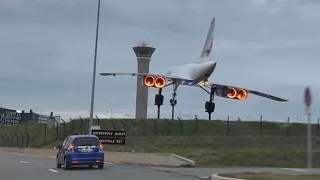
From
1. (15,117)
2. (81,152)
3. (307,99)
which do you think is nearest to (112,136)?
(81,152)

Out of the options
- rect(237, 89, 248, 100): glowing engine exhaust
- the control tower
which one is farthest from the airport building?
rect(237, 89, 248, 100): glowing engine exhaust

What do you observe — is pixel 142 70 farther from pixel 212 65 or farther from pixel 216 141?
pixel 216 141

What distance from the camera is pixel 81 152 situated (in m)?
24.9

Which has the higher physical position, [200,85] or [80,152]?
[200,85]

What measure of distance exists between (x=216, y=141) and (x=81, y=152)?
943 inches

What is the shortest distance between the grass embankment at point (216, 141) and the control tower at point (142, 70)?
15.1 m

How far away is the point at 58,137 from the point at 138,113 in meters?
23.3

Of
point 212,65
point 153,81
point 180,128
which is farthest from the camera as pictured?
point 180,128

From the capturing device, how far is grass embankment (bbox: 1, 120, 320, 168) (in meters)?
34.6

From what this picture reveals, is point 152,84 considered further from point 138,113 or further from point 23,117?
point 23,117

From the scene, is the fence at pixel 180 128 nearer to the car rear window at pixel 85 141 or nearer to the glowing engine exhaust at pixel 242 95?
the glowing engine exhaust at pixel 242 95

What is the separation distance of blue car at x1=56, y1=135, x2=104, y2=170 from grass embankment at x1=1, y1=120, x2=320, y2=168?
9.19 m

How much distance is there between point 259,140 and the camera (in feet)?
156

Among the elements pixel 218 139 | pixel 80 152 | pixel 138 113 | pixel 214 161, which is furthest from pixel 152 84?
pixel 138 113
